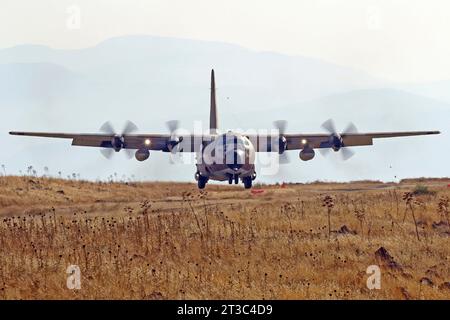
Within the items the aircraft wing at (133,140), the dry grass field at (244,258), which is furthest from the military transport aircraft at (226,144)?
the dry grass field at (244,258)

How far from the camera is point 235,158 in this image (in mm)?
45031

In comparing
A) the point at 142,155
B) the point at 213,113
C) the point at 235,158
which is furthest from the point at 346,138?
the point at 142,155

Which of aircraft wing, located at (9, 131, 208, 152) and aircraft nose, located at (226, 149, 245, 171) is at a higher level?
aircraft wing, located at (9, 131, 208, 152)

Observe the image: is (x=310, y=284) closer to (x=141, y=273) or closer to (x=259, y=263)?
(x=259, y=263)

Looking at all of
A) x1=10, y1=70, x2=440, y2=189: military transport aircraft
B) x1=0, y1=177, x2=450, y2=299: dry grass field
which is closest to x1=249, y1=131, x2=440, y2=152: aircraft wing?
x1=10, y1=70, x2=440, y2=189: military transport aircraft

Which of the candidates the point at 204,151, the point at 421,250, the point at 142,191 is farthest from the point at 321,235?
the point at 142,191

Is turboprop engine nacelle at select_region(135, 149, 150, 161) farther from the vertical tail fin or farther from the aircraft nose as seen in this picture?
the vertical tail fin

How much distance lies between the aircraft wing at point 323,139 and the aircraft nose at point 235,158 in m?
6.97

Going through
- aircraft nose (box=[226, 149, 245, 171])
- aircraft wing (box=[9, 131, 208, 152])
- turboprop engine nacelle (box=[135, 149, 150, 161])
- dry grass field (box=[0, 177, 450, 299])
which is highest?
aircraft wing (box=[9, 131, 208, 152])

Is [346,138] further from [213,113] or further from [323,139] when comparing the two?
[213,113]

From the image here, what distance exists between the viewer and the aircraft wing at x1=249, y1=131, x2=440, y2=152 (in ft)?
175

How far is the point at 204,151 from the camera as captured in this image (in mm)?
49375

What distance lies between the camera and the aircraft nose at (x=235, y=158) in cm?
4506

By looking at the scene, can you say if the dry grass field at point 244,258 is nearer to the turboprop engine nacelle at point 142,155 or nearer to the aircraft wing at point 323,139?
the turboprop engine nacelle at point 142,155
